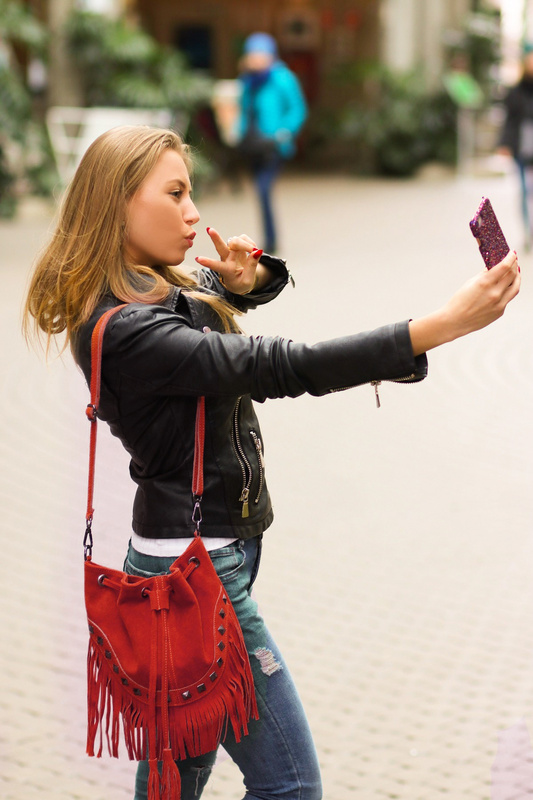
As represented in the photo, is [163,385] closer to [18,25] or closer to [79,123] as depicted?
[18,25]

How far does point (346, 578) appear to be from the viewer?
4605 mm

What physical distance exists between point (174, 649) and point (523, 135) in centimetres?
1111

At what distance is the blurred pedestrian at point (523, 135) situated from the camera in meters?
12.1

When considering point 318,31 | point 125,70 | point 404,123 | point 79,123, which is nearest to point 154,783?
point 79,123

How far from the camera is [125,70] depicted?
17.8 metres

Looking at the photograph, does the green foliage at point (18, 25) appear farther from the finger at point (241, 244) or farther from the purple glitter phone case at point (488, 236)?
the purple glitter phone case at point (488, 236)

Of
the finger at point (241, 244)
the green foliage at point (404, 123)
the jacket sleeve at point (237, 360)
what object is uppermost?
the finger at point (241, 244)

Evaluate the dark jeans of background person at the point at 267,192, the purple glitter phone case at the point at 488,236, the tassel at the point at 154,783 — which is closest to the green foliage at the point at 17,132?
the dark jeans of background person at the point at 267,192

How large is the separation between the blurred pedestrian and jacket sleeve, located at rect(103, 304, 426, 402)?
34.9 ft

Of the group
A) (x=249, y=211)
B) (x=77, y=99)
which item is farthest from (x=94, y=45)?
(x=249, y=211)

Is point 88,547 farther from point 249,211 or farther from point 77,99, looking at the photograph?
point 77,99

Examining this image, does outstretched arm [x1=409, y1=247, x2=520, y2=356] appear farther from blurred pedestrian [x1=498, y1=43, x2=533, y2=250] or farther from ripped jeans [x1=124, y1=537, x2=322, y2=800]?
blurred pedestrian [x1=498, y1=43, x2=533, y2=250]

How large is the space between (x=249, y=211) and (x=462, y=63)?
8.17 meters

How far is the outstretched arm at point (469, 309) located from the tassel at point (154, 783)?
92 centimetres
